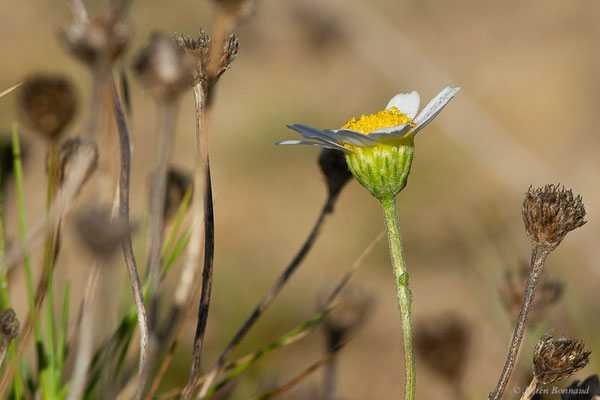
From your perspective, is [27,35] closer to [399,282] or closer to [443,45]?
[443,45]

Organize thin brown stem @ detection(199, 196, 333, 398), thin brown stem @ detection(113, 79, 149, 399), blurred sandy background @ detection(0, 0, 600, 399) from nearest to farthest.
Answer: thin brown stem @ detection(113, 79, 149, 399) < thin brown stem @ detection(199, 196, 333, 398) < blurred sandy background @ detection(0, 0, 600, 399)

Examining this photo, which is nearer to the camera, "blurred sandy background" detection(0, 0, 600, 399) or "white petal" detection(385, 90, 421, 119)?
"white petal" detection(385, 90, 421, 119)

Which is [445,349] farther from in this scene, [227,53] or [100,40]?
[100,40]

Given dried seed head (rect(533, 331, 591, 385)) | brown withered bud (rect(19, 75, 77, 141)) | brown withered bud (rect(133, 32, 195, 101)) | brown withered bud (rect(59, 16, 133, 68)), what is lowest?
dried seed head (rect(533, 331, 591, 385))

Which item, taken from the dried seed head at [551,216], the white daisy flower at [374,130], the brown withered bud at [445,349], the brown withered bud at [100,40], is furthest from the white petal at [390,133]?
the brown withered bud at [445,349]

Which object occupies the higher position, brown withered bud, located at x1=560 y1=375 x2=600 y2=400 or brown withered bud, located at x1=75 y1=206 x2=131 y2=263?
brown withered bud, located at x1=75 y1=206 x2=131 y2=263

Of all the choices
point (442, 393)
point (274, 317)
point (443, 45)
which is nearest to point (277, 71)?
point (443, 45)

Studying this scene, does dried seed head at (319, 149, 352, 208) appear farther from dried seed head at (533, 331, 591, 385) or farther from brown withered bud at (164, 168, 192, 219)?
dried seed head at (533, 331, 591, 385)

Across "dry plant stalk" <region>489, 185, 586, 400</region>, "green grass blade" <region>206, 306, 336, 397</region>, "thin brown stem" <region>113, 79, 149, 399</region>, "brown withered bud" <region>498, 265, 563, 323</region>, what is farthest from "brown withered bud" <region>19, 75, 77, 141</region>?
"brown withered bud" <region>498, 265, 563, 323</region>
